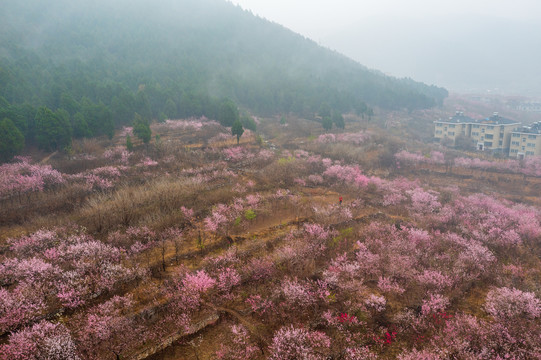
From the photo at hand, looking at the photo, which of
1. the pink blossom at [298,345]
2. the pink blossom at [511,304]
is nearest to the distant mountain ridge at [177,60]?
the pink blossom at [298,345]

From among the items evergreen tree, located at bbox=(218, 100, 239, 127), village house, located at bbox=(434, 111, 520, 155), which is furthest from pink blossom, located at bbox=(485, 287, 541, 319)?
village house, located at bbox=(434, 111, 520, 155)

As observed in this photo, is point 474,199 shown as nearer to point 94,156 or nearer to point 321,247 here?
point 321,247

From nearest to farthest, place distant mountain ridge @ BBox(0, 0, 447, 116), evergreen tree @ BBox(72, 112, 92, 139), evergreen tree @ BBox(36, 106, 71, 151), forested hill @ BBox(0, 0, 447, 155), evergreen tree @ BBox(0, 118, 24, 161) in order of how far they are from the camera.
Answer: evergreen tree @ BBox(0, 118, 24, 161), evergreen tree @ BBox(36, 106, 71, 151), evergreen tree @ BBox(72, 112, 92, 139), forested hill @ BBox(0, 0, 447, 155), distant mountain ridge @ BBox(0, 0, 447, 116)

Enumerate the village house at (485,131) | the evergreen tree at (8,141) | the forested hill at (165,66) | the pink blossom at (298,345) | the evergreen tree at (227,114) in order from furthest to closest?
the village house at (485,131), the forested hill at (165,66), the evergreen tree at (227,114), the evergreen tree at (8,141), the pink blossom at (298,345)

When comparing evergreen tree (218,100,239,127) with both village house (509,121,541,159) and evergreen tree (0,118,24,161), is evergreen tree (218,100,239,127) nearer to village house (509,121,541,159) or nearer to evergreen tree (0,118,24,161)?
evergreen tree (0,118,24,161)

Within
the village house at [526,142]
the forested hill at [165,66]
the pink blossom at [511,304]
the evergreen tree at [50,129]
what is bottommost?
the pink blossom at [511,304]

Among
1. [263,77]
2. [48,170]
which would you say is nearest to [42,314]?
[48,170]

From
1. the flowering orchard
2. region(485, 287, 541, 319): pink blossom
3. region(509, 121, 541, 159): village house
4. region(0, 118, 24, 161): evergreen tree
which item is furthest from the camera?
region(509, 121, 541, 159): village house

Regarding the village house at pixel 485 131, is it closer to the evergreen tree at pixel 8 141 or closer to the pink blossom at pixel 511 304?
the pink blossom at pixel 511 304
